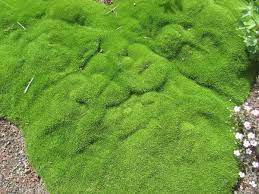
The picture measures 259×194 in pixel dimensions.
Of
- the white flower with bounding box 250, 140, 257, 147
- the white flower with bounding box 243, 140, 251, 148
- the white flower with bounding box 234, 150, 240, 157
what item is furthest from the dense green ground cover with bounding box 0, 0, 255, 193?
the white flower with bounding box 250, 140, 257, 147

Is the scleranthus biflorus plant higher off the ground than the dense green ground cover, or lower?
higher

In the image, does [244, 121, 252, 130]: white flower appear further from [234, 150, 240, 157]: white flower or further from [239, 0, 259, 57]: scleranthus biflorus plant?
[239, 0, 259, 57]: scleranthus biflorus plant

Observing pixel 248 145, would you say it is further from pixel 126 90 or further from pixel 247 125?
pixel 126 90

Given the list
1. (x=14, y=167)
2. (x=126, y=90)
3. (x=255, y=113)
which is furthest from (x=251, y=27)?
(x=14, y=167)

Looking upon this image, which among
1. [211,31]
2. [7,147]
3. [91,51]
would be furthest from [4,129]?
[211,31]

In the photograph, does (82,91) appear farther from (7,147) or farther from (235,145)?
(235,145)

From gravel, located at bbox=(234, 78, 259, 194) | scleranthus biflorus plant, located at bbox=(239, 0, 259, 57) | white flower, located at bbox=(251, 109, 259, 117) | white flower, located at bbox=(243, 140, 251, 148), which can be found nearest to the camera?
gravel, located at bbox=(234, 78, 259, 194)

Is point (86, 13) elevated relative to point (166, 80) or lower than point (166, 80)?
elevated
